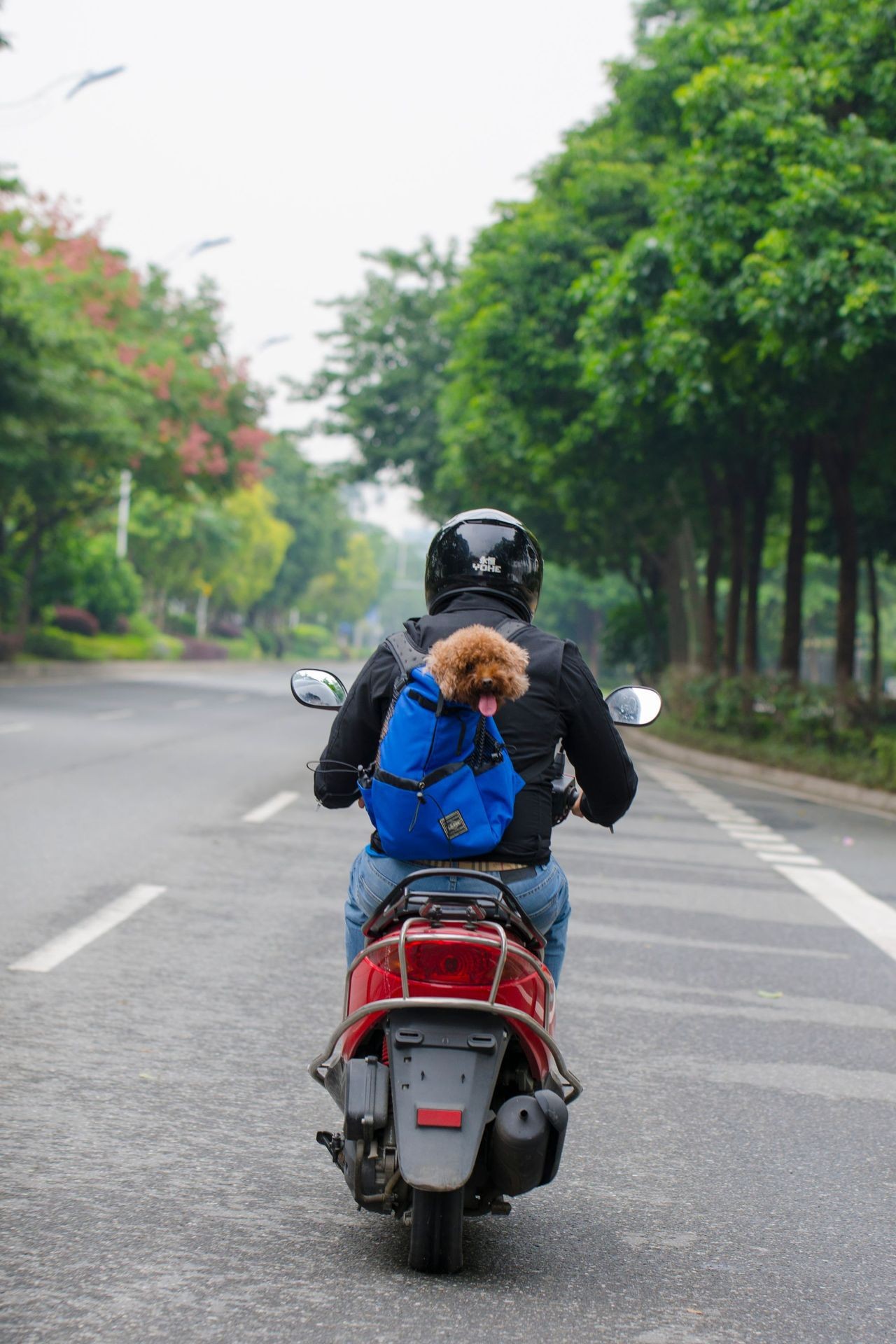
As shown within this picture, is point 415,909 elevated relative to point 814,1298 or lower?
elevated

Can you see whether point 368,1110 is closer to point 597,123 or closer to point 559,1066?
point 559,1066

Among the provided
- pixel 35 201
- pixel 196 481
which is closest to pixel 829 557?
pixel 196 481

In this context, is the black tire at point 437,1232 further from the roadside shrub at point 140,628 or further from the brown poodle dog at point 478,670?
the roadside shrub at point 140,628

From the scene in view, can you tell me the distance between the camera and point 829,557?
96.5 feet

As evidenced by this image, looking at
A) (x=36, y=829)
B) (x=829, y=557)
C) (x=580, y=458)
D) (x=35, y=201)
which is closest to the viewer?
(x=36, y=829)

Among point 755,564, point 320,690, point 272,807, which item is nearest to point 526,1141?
point 320,690

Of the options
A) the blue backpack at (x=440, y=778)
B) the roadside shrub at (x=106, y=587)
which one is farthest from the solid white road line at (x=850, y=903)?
the roadside shrub at (x=106, y=587)

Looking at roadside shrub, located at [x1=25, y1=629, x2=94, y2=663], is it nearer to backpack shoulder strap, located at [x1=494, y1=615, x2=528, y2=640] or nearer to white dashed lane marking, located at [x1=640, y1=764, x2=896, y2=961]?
white dashed lane marking, located at [x1=640, y1=764, x2=896, y2=961]

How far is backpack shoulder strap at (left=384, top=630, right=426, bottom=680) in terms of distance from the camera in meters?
3.39

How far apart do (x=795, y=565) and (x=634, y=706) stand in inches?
738

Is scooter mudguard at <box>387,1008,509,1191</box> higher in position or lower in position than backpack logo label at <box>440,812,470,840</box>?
lower

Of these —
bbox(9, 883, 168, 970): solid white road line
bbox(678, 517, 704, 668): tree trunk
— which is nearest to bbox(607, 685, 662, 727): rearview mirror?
bbox(9, 883, 168, 970): solid white road line

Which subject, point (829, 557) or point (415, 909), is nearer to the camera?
point (415, 909)

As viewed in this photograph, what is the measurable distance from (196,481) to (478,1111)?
1411 inches
